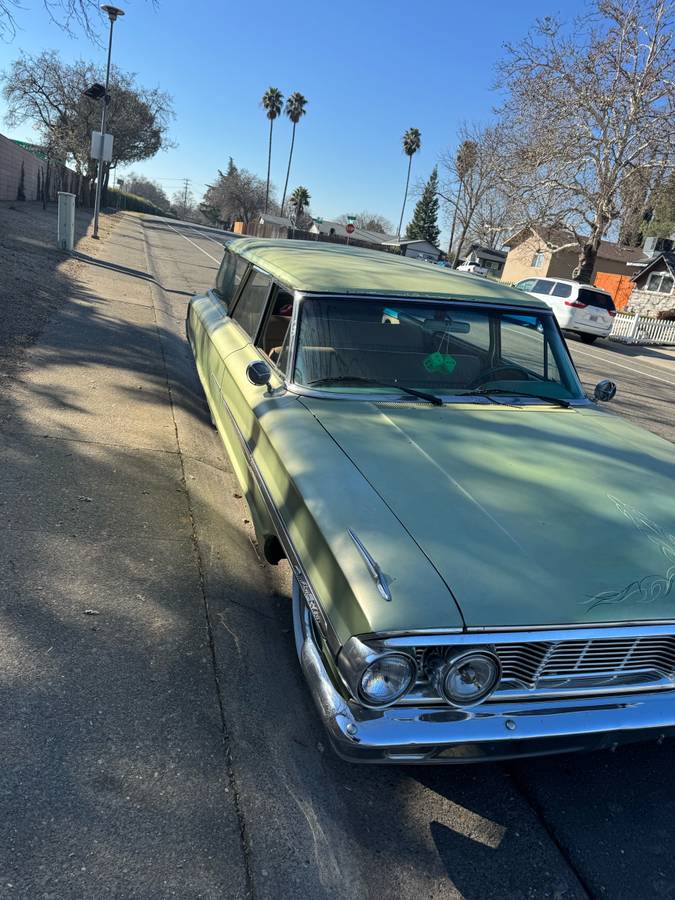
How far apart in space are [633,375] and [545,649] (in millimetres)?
13302

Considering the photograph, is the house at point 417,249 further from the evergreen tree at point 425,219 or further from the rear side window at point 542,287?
the rear side window at point 542,287

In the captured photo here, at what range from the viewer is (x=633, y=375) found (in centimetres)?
1373

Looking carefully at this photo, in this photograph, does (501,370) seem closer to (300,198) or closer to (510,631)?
(510,631)

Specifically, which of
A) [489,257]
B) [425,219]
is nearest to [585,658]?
[489,257]

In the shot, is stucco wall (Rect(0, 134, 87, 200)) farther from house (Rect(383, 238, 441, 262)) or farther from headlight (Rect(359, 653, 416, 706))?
house (Rect(383, 238, 441, 262))

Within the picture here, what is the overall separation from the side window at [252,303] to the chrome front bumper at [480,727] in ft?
8.63

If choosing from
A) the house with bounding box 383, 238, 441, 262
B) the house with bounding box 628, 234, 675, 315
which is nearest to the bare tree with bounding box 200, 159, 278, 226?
the house with bounding box 383, 238, 441, 262

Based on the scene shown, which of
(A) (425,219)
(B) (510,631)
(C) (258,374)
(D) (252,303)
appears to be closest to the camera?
(B) (510,631)

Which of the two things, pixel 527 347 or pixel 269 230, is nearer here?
pixel 527 347

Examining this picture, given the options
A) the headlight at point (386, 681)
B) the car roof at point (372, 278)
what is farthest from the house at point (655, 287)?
the headlight at point (386, 681)

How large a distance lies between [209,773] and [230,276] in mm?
4293

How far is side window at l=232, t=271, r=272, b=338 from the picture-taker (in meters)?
4.17

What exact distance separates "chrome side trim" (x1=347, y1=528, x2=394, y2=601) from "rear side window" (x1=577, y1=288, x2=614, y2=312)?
18849 millimetres

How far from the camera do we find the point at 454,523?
2186 mm
